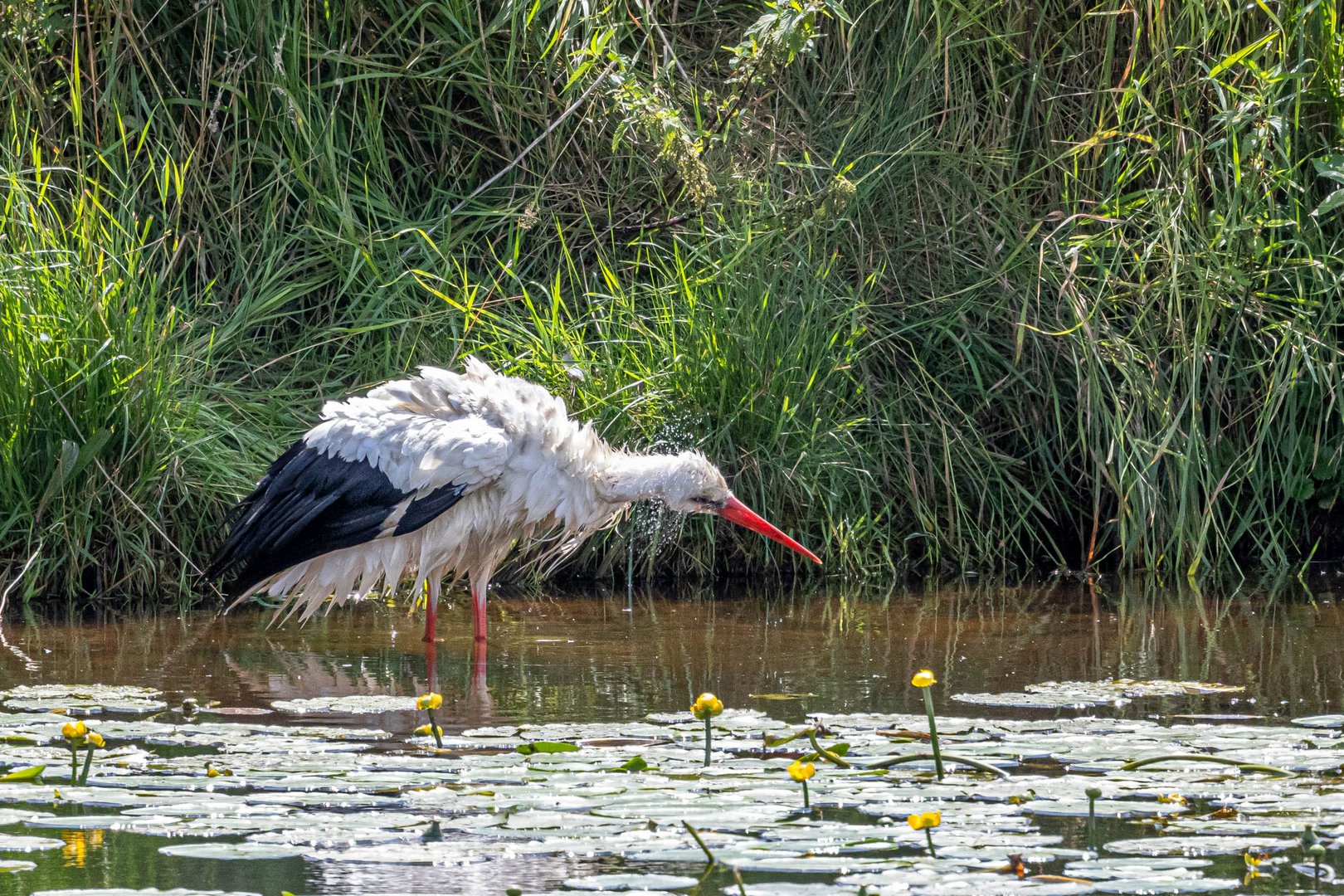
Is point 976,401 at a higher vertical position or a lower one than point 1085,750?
higher

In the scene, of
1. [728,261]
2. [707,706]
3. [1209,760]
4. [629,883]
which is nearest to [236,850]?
[629,883]

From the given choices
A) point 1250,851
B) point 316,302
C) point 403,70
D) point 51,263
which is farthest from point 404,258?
point 1250,851

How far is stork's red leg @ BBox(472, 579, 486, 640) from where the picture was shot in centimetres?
583

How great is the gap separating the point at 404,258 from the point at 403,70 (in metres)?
1.03

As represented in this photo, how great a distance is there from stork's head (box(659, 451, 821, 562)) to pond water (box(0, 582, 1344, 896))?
35 centimetres

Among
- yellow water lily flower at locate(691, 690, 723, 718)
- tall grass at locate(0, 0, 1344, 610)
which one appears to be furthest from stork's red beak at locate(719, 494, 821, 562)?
yellow water lily flower at locate(691, 690, 723, 718)

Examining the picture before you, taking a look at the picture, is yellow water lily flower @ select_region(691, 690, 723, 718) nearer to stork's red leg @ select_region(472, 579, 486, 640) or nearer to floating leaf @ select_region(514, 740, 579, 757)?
floating leaf @ select_region(514, 740, 579, 757)

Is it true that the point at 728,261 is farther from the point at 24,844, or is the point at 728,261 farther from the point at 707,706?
the point at 24,844

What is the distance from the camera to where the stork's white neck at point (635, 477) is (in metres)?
5.99

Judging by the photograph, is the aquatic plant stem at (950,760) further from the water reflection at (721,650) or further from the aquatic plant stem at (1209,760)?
the water reflection at (721,650)

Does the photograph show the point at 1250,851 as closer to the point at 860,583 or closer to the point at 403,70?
the point at 860,583

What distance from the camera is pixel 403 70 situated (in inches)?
324

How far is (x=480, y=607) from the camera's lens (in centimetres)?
589

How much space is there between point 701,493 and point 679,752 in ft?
7.54
